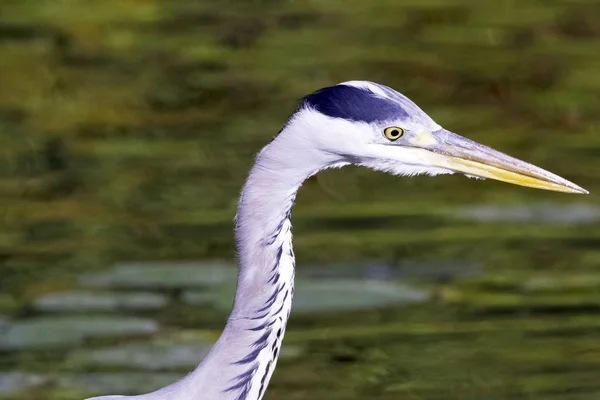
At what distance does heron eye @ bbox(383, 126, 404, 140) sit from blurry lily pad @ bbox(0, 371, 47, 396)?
2.42m

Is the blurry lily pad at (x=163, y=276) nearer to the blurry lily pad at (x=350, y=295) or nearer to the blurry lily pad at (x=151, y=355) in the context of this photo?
the blurry lily pad at (x=350, y=295)

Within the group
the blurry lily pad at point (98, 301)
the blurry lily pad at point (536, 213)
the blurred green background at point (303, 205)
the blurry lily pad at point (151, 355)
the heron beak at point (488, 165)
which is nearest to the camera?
the heron beak at point (488, 165)

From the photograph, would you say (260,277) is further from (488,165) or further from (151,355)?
(151,355)

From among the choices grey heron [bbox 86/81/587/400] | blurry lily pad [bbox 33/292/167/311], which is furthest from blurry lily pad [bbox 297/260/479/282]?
grey heron [bbox 86/81/587/400]

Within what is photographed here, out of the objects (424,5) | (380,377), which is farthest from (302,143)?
(424,5)

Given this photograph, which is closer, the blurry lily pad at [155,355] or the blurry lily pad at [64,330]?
the blurry lily pad at [155,355]

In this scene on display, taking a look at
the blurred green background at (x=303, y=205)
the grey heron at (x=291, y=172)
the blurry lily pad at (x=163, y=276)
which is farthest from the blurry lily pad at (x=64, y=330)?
the grey heron at (x=291, y=172)

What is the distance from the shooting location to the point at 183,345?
17.1ft

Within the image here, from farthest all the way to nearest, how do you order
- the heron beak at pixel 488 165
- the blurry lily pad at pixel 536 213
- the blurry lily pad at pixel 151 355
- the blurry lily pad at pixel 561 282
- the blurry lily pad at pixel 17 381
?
the blurry lily pad at pixel 536 213
the blurry lily pad at pixel 561 282
the blurry lily pad at pixel 151 355
the blurry lily pad at pixel 17 381
the heron beak at pixel 488 165

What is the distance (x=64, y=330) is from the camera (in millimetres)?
5273

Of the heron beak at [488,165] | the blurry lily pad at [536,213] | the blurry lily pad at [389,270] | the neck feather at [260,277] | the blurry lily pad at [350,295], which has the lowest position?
the neck feather at [260,277]

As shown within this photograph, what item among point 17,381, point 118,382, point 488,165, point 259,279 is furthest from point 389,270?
point 259,279

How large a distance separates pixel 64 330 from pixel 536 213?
2.52m

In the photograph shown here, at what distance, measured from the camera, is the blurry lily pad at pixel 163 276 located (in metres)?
5.61
